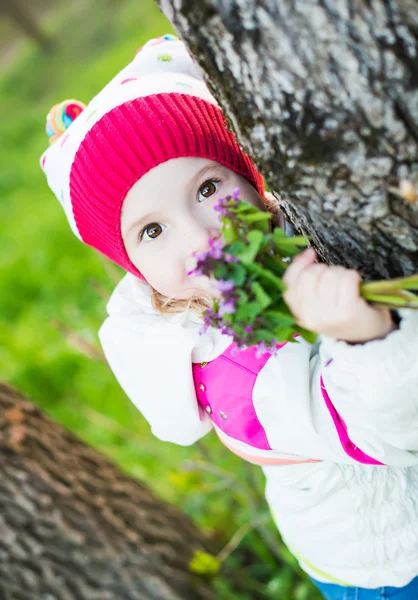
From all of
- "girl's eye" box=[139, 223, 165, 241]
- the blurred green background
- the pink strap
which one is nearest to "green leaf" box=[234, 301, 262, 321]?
the pink strap

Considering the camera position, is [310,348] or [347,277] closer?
[347,277]

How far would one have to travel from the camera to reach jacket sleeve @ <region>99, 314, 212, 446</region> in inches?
46.6

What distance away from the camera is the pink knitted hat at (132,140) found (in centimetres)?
111

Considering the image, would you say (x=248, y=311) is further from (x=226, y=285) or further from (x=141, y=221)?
(x=141, y=221)

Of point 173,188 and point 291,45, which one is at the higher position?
point 291,45

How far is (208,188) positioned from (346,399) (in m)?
0.46

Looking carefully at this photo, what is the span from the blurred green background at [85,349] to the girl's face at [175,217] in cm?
70

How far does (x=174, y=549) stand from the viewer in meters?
2.02

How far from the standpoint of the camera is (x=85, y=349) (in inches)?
78.7

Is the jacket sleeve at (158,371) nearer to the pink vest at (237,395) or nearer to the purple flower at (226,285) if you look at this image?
the pink vest at (237,395)

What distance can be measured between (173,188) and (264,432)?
457mm

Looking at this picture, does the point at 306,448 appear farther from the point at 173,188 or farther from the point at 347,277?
the point at 173,188

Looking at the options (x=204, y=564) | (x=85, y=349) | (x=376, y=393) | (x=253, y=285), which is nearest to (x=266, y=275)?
(x=253, y=285)

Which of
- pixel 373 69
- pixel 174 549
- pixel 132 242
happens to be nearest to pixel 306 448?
pixel 132 242
